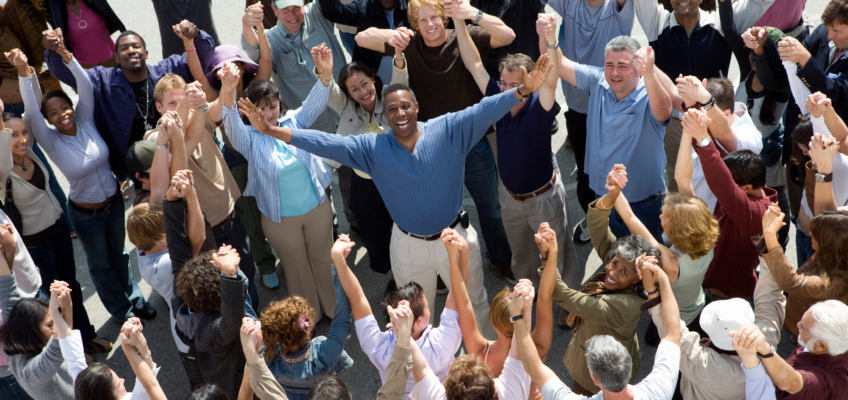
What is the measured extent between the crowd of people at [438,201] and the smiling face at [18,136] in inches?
0.6

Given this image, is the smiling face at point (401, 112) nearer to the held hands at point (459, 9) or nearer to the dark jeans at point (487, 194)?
the held hands at point (459, 9)

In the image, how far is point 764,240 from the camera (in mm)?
3623

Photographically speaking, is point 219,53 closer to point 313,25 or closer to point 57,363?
point 313,25

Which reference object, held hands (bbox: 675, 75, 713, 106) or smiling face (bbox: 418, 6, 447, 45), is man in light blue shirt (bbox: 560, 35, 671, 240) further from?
smiling face (bbox: 418, 6, 447, 45)

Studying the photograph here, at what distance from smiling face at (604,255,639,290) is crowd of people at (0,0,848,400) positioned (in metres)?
0.02

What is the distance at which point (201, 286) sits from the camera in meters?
3.61

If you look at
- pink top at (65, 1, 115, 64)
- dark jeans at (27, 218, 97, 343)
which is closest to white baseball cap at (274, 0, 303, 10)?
pink top at (65, 1, 115, 64)

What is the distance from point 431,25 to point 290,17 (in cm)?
132

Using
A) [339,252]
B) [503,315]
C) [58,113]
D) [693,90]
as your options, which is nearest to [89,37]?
[58,113]

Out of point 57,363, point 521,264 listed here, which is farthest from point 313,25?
point 57,363

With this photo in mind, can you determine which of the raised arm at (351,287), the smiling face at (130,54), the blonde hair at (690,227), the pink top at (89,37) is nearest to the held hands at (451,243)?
the raised arm at (351,287)

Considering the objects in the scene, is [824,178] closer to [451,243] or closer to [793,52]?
[793,52]

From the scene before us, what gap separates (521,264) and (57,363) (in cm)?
314

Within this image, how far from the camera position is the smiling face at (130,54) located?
5.33 meters
